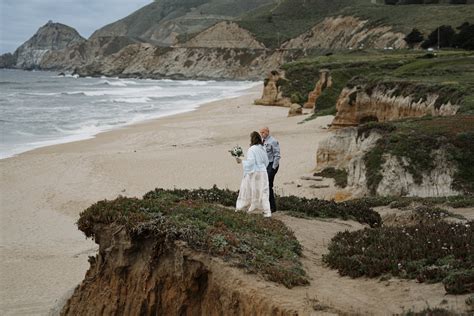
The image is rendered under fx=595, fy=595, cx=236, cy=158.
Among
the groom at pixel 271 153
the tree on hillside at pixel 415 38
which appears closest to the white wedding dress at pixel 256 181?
the groom at pixel 271 153

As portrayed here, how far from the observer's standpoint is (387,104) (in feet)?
77.4

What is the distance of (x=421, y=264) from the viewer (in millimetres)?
6965

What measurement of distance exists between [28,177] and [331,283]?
59.1 ft

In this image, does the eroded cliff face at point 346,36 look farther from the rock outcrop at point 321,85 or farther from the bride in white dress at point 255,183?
the bride in white dress at point 255,183

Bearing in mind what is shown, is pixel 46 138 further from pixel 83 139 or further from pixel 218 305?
pixel 218 305

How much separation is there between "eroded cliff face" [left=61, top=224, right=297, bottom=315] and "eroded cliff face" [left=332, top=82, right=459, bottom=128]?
1415 centimetres

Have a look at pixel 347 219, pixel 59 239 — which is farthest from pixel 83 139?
pixel 347 219

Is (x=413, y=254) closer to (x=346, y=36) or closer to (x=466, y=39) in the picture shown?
(x=466, y=39)

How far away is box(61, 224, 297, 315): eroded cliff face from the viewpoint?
677 cm

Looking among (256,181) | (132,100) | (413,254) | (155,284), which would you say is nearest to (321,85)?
(132,100)

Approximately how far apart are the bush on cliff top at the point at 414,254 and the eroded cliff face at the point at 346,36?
7033cm

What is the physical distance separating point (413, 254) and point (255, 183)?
348 centimetres

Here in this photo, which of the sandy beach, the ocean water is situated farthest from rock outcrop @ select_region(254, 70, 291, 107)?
the sandy beach

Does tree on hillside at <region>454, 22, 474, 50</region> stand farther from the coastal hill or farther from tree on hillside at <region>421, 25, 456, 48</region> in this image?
the coastal hill
